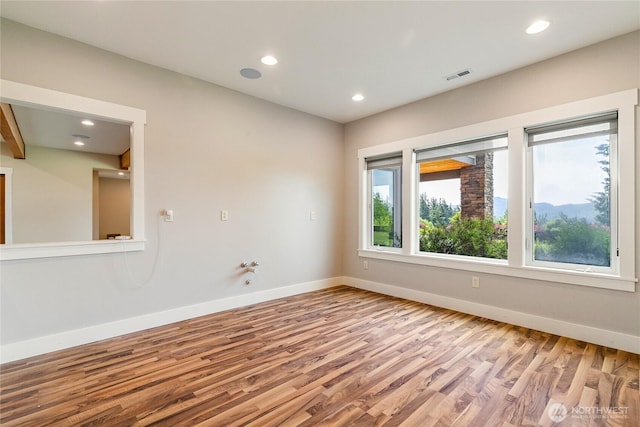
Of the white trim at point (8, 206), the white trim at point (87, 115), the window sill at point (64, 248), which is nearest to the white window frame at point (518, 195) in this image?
the white trim at point (87, 115)

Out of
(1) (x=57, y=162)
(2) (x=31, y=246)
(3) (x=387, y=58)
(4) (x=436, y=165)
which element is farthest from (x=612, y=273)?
(1) (x=57, y=162)

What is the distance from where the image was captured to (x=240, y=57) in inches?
118

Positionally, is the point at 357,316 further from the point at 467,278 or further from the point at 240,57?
the point at 240,57

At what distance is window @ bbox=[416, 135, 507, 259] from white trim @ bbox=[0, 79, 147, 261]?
348 cm

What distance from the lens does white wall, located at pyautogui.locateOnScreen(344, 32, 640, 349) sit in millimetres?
2621

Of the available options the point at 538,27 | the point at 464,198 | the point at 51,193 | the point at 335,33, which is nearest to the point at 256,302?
the point at 464,198

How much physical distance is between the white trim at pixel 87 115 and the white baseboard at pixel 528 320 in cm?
339

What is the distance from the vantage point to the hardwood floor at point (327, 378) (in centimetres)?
176

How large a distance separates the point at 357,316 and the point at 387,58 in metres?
2.83

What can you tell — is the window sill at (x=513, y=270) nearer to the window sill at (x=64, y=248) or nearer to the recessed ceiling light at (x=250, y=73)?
the recessed ceiling light at (x=250, y=73)

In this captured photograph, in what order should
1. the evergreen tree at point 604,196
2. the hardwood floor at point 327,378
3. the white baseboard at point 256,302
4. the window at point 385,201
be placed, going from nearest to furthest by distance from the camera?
the hardwood floor at point 327,378
the white baseboard at point 256,302
the evergreen tree at point 604,196
the window at point 385,201

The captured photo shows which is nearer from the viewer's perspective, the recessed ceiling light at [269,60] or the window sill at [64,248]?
the window sill at [64,248]

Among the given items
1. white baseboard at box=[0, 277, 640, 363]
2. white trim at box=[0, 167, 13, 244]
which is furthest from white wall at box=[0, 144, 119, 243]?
white baseboard at box=[0, 277, 640, 363]

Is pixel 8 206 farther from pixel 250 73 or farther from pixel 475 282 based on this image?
pixel 475 282
